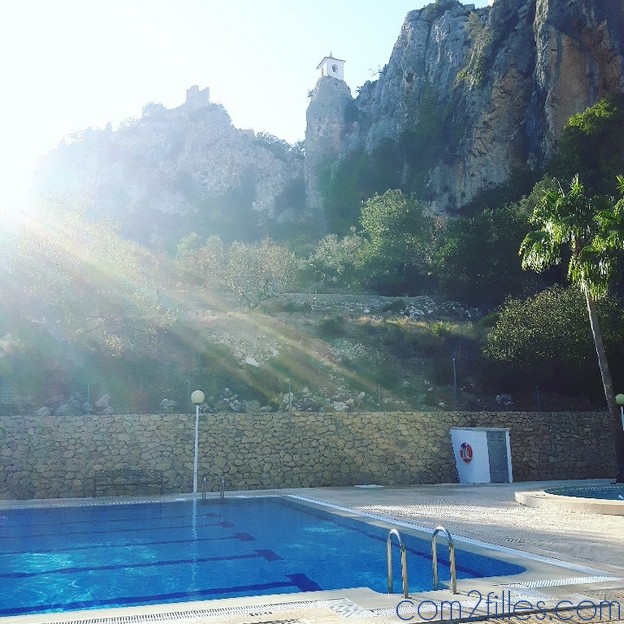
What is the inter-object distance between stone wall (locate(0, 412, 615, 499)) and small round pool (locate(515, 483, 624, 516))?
4969 mm

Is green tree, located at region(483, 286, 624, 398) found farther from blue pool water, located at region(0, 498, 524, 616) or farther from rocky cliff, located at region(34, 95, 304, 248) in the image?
rocky cliff, located at region(34, 95, 304, 248)

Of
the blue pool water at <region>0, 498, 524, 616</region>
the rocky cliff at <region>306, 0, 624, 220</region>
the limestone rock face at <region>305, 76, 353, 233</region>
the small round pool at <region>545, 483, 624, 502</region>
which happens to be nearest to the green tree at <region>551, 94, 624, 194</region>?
the rocky cliff at <region>306, 0, 624, 220</region>

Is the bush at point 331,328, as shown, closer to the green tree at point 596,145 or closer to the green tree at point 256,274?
the green tree at point 256,274

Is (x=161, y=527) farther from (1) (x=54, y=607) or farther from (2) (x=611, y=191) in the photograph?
(2) (x=611, y=191)

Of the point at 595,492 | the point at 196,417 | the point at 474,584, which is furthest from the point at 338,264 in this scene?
the point at 474,584

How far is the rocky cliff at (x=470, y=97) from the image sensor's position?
38.2 meters

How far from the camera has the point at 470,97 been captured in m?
47.3

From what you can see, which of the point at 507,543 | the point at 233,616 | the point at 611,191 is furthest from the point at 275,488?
the point at 611,191

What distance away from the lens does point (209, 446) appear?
16.4 meters

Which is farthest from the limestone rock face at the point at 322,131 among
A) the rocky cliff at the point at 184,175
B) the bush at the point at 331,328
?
the bush at the point at 331,328

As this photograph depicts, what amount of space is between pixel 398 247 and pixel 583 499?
33291 mm

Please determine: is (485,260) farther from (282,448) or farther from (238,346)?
(282,448)

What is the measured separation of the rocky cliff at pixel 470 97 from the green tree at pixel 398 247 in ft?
14.2

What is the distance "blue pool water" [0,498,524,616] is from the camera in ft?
20.7
